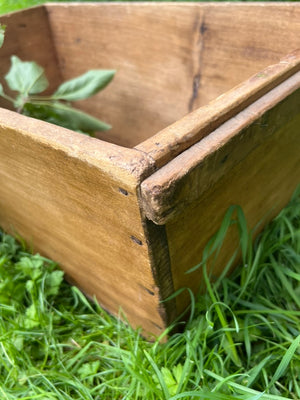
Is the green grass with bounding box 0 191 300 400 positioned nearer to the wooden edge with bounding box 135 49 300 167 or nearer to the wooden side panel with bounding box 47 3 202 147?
the wooden edge with bounding box 135 49 300 167

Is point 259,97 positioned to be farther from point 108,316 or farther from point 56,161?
point 108,316

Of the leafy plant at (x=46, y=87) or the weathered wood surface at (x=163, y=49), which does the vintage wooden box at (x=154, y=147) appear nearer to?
the weathered wood surface at (x=163, y=49)

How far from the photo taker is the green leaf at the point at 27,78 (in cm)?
99

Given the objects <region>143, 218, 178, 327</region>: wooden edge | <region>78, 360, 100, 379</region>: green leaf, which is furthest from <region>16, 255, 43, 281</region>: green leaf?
<region>143, 218, 178, 327</region>: wooden edge

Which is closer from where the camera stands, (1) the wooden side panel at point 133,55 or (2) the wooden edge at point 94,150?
(2) the wooden edge at point 94,150

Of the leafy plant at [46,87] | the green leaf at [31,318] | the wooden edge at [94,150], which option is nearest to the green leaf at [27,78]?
the leafy plant at [46,87]

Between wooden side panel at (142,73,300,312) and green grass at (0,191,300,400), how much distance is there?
0.13 feet

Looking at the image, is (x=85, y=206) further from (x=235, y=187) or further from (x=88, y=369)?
(x=88, y=369)

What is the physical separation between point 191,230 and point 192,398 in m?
0.28

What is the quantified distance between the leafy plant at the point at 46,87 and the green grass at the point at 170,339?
0.41 m

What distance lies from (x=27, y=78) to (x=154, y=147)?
2.16 ft

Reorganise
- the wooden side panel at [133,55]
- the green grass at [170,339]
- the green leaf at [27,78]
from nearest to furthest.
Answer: the green grass at [170,339] < the green leaf at [27,78] < the wooden side panel at [133,55]

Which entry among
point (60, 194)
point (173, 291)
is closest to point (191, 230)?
point (173, 291)

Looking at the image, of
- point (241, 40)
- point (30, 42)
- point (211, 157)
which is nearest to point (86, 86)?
point (30, 42)
